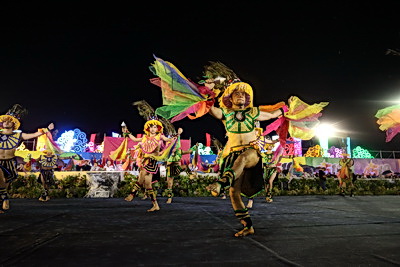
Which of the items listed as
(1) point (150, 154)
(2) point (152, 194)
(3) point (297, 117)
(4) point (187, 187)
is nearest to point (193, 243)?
(3) point (297, 117)

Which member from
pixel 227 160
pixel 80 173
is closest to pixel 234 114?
pixel 227 160

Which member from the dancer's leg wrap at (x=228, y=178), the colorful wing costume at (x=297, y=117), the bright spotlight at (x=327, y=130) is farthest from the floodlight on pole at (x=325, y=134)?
the dancer's leg wrap at (x=228, y=178)

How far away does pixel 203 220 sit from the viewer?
4.40 m

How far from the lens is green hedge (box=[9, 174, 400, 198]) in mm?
9195

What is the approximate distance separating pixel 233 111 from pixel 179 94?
2.69 feet

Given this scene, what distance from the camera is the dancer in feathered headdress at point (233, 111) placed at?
137 inches

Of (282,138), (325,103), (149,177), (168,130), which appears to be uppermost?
(168,130)

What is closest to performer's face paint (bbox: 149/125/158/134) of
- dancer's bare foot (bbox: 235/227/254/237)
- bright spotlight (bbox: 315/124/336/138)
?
dancer's bare foot (bbox: 235/227/254/237)

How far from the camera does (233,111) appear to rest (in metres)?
3.94

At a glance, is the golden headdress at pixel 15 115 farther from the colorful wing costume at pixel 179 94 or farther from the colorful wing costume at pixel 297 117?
the colorful wing costume at pixel 297 117

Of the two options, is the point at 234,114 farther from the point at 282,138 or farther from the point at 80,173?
the point at 80,173

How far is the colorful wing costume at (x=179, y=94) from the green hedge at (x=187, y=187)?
15.4 ft

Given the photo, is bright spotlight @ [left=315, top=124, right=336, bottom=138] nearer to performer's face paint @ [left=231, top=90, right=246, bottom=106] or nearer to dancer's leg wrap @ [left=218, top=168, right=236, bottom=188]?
performer's face paint @ [left=231, top=90, right=246, bottom=106]

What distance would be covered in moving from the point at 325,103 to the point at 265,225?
2225 millimetres
